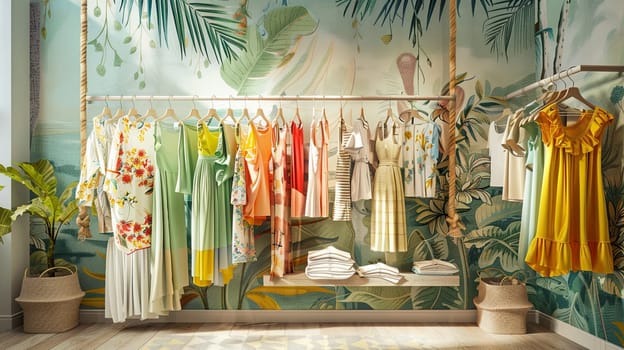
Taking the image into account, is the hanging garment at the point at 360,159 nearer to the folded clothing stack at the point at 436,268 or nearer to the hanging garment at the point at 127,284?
the folded clothing stack at the point at 436,268

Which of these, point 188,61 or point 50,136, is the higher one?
point 188,61

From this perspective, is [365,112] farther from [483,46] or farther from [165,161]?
[165,161]

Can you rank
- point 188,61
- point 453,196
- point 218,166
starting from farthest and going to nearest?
point 188,61 < point 453,196 < point 218,166

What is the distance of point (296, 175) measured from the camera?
11.0 ft

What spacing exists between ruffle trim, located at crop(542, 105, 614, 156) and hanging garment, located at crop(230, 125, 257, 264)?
1963 millimetres

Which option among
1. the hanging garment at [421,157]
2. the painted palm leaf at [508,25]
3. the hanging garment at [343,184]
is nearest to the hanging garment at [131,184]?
the hanging garment at [343,184]

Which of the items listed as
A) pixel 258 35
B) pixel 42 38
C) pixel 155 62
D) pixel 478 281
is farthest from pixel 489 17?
pixel 42 38

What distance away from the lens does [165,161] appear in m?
3.21

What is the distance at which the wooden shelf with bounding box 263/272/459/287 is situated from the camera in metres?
3.28

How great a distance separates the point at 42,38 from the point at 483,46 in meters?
3.56

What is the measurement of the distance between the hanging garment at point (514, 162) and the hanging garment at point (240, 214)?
68.9 inches

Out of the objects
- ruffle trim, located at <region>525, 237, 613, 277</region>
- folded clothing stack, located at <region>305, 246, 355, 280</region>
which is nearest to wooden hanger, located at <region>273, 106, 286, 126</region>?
folded clothing stack, located at <region>305, 246, 355, 280</region>

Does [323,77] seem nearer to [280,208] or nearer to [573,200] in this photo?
[280,208]

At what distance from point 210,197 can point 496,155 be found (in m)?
2.13
